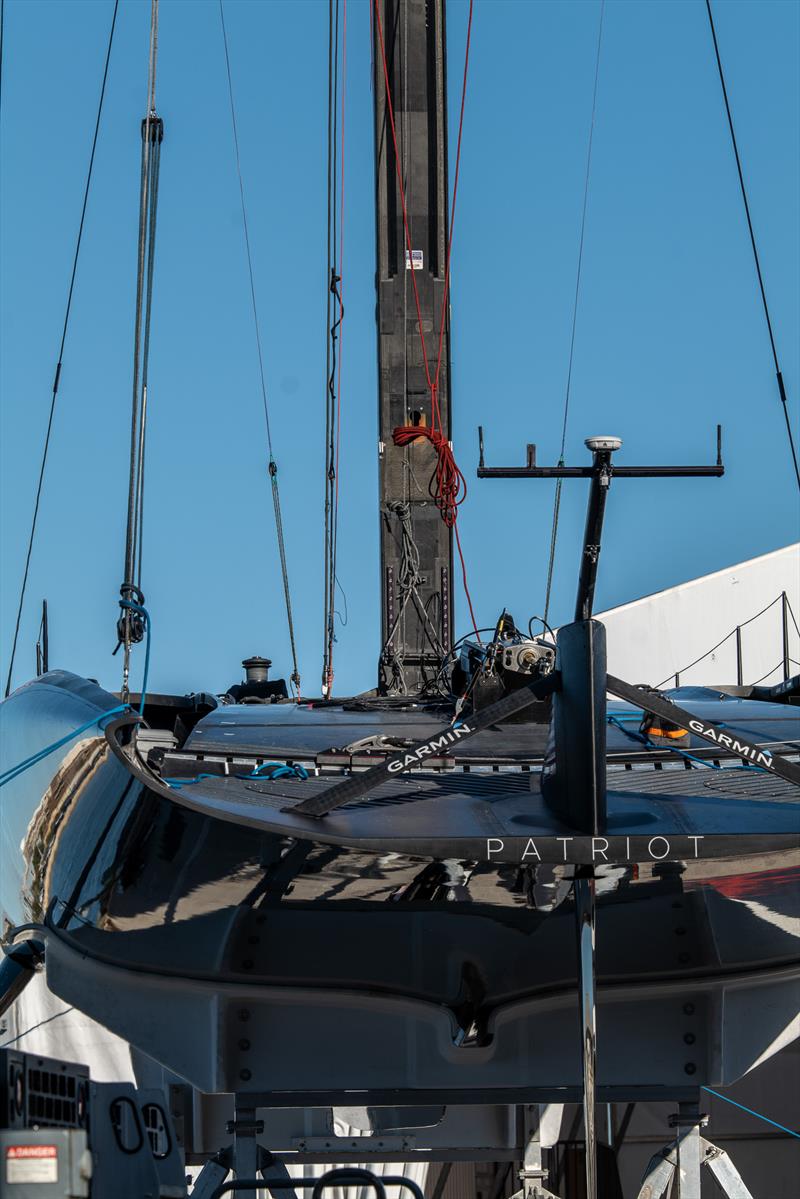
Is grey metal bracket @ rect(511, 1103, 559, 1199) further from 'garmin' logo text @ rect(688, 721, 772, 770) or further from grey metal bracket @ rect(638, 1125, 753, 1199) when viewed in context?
'garmin' logo text @ rect(688, 721, 772, 770)

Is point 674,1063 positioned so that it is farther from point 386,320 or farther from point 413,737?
point 386,320

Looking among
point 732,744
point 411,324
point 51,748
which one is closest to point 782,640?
point 411,324

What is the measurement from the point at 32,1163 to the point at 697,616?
13121mm

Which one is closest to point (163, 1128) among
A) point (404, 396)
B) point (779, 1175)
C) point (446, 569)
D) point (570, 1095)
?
point (570, 1095)

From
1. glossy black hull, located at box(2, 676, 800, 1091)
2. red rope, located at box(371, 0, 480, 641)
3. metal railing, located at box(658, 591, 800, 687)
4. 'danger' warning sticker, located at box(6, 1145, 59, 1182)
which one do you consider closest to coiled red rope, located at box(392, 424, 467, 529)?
red rope, located at box(371, 0, 480, 641)

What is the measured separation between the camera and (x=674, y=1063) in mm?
4977

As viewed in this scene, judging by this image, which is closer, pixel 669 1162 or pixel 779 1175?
pixel 669 1162

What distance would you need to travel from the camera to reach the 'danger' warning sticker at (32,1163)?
358cm

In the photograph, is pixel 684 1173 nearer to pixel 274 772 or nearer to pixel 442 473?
pixel 274 772

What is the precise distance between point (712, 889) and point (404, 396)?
433 cm

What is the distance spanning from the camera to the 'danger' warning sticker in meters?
3.58

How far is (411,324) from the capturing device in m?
8.23

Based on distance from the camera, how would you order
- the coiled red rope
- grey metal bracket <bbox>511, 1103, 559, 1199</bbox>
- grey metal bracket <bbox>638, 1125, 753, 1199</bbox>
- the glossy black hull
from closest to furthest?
the glossy black hull < grey metal bracket <bbox>638, 1125, 753, 1199</bbox> < grey metal bracket <bbox>511, 1103, 559, 1199</bbox> < the coiled red rope

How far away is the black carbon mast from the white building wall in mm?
8059
